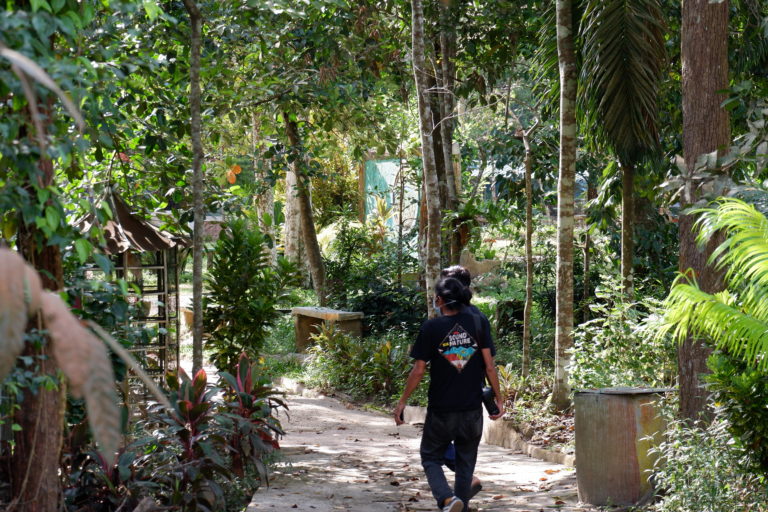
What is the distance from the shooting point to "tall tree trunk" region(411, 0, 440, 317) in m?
9.77

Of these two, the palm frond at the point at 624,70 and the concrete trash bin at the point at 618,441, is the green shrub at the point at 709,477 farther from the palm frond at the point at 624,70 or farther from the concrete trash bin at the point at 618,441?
the palm frond at the point at 624,70

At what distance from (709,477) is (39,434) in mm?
3980

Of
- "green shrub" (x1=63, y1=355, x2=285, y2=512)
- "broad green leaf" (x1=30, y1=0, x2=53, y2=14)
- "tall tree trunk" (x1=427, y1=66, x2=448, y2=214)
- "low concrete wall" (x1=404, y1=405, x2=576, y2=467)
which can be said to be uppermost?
"tall tree trunk" (x1=427, y1=66, x2=448, y2=214)

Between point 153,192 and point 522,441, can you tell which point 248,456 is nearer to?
point 153,192

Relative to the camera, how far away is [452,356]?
6.12 m

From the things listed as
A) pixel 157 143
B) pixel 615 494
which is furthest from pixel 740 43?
pixel 157 143

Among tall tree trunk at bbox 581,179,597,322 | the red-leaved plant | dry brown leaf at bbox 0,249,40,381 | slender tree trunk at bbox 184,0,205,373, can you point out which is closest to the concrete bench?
tall tree trunk at bbox 581,179,597,322

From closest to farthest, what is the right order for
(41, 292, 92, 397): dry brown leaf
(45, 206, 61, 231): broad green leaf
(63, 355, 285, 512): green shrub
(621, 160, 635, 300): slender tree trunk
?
(41, 292, 92, 397): dry brown leaf, (45, 206, 61, 231): broad green leaf, (63, 355, 285, 512): green shrub, (621, 160, 635, 300): slender tree trunk

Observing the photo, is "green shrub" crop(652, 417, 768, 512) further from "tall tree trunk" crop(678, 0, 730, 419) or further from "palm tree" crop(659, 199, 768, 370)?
"tall tree trunk" crop(678, 0, 730, 419)

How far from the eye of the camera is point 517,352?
13.6 m

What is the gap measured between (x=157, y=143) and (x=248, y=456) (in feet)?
9.40

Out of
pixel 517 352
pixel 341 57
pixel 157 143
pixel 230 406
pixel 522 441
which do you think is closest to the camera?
pixel 230 406

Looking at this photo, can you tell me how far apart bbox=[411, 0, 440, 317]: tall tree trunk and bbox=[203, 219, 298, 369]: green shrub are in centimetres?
199

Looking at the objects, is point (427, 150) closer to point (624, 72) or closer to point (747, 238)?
point (624, 72)
